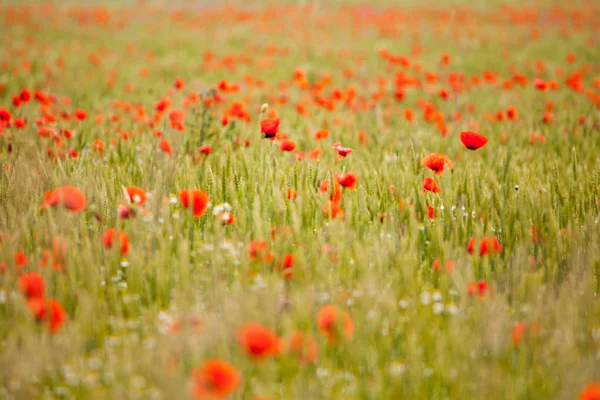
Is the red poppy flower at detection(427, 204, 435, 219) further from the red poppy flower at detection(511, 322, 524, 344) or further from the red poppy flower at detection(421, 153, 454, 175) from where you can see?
the red poppy flower at detection(511, 322, 524, 344)

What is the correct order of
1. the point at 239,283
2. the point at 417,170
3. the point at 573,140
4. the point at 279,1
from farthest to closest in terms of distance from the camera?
the point at 279,1, the point at 573,140, the point at 417,170, the point at 239,283

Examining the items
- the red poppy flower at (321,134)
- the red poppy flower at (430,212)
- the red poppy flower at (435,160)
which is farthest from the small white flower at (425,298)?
the red poppy flower at (321,134)

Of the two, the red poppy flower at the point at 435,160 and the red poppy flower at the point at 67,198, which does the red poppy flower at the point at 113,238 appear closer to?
the red poppy flower at the point at 67,198

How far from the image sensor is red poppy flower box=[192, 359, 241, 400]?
0.84m

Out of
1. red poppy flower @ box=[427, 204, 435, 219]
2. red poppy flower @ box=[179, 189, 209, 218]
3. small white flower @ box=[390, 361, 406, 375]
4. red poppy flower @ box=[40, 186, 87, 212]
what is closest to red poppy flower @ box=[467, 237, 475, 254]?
red poppy flower @ box=[427, 204, 435, 219]

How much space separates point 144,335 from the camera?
1.25 m

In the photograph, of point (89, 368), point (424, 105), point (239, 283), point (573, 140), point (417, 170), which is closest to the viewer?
point (89, 368)

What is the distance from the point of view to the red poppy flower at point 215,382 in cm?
84

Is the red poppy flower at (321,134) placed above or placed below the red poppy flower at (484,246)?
above

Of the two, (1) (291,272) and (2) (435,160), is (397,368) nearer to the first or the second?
(1) (291,272)

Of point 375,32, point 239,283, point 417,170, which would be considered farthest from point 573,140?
point 375,32

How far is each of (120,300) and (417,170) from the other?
59.5 inches

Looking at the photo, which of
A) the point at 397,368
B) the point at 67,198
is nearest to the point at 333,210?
the point at 397,368

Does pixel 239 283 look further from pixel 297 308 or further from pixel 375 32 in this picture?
pixel 375 32
